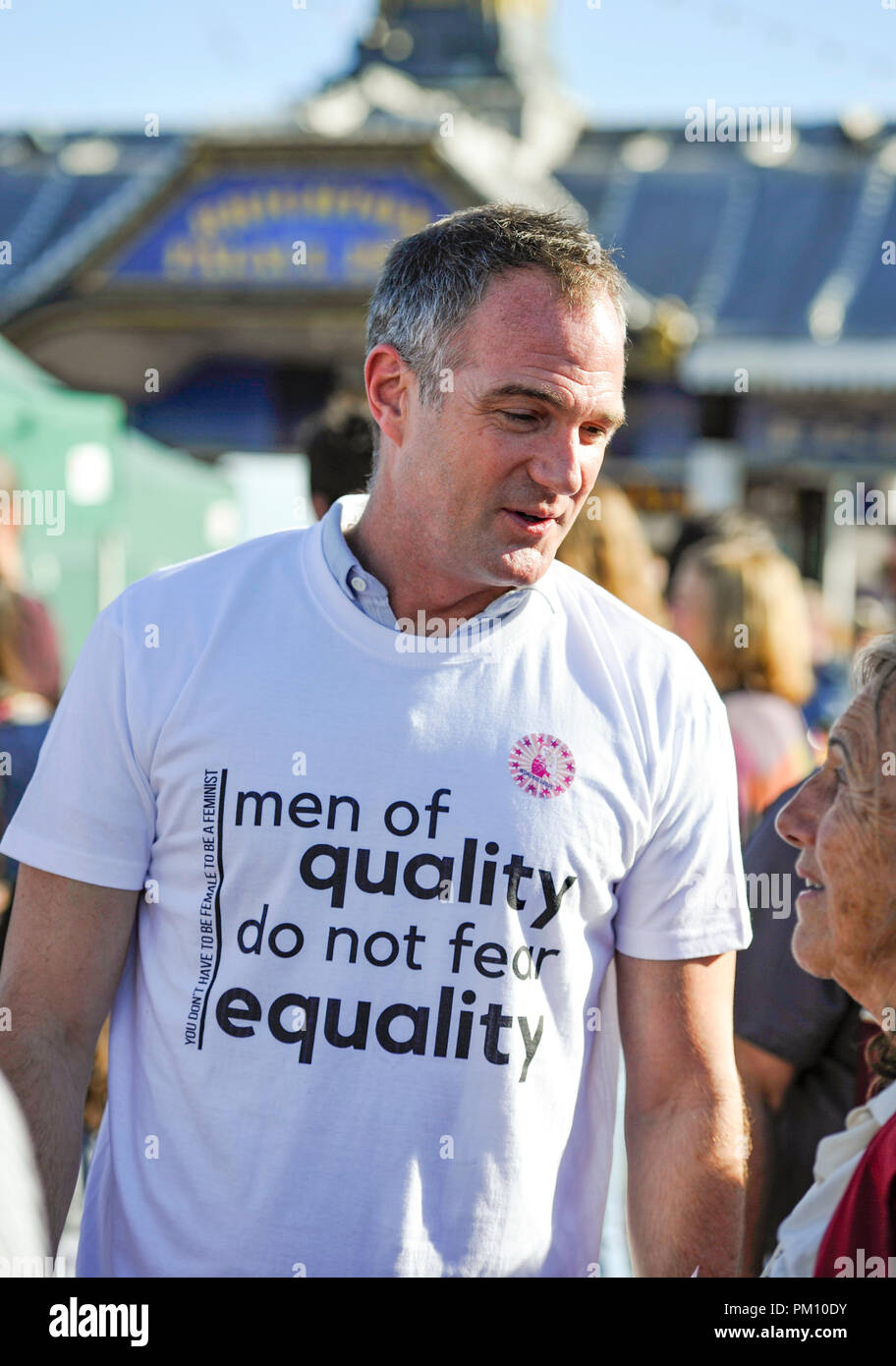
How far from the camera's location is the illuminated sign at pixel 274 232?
10.2 meters

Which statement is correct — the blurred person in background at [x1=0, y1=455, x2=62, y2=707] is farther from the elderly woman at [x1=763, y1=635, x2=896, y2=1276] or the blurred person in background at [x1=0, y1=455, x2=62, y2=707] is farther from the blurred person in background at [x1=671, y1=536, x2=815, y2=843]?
the elderly woman at [x1=763, y1=635, x2=896, y2=1276]

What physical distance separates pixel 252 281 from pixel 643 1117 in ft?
31.5

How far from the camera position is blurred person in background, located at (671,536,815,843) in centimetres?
335

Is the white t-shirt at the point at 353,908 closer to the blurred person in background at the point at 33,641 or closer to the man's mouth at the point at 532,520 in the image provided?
the man's mouth at the point at 532,520

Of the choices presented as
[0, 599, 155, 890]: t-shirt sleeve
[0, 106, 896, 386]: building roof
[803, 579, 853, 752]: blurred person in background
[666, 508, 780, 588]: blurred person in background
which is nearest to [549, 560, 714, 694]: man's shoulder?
[0, 599, 155, 890]: t-shirt sleeve

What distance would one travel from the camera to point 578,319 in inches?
67.4

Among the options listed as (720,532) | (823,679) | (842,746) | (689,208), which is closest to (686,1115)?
(842,746)

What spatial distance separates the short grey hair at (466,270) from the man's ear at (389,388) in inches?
0.6

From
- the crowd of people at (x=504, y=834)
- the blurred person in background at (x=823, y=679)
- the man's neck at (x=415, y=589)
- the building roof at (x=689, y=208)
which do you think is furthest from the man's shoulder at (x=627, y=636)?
the building roof at (x=689, y=208)

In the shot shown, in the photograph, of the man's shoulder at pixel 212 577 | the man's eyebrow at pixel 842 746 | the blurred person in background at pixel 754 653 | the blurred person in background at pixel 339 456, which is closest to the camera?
the man's shoulder at pixel 212 577

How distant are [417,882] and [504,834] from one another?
12 cm

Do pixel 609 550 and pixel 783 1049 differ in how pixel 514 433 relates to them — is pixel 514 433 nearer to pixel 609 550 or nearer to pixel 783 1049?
pixel 783 1049
